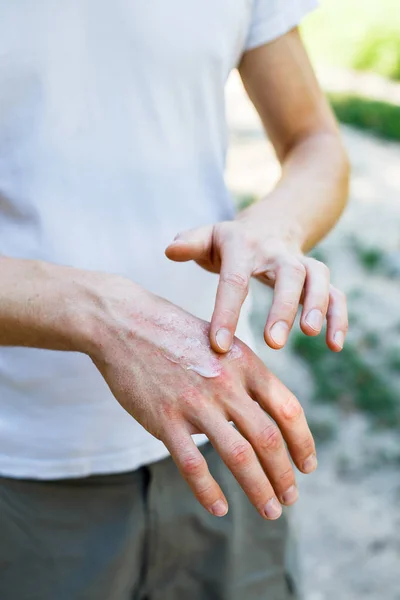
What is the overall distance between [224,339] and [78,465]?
41cm

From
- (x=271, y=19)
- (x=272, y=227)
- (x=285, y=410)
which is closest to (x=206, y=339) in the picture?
(x=285, y=410)

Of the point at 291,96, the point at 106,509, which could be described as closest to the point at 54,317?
the point at 106,509

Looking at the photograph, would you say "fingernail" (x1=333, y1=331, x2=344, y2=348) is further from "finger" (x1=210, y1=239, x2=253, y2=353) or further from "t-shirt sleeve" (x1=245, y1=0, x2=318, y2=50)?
"t-shirt sleeve" (x1=245, y1=0, x2=318, y2=50)

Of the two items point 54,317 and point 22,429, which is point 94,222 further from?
point 22,429

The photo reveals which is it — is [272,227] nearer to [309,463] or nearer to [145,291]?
[145,291]

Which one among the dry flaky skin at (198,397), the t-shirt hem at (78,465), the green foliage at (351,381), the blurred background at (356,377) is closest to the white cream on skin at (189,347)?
the dry flaky skin at (198,397)

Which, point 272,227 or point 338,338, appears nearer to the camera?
point 338,338

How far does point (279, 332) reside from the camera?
1041 millimetres

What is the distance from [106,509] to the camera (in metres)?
1.33

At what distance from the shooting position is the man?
3.28 feet

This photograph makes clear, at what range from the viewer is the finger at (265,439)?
0.96m

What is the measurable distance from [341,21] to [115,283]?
8134mm

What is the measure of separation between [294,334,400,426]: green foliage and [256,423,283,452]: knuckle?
224 centimetres

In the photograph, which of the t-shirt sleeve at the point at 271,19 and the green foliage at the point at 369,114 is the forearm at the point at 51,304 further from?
the green foliage at the point at 369,114
